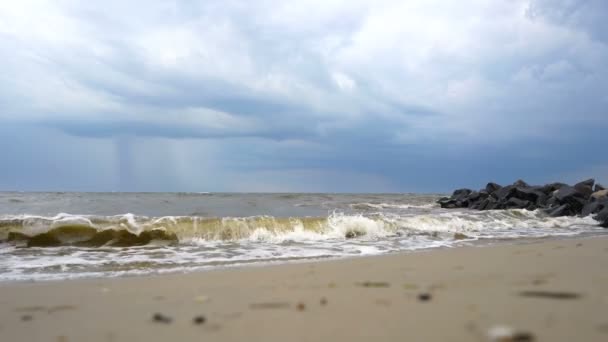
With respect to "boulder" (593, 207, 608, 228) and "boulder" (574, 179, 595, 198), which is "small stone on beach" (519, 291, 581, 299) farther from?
"boulder" (574, 179, 595, 198)

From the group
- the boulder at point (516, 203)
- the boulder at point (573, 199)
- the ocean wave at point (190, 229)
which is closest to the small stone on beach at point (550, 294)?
the ocean wave at point (190, 229)

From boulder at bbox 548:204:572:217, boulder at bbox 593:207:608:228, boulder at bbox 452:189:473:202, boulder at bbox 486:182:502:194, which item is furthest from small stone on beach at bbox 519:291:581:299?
boulder at bbox 452:189:473:202

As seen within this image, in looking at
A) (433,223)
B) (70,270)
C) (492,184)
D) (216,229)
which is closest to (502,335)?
(70,270)

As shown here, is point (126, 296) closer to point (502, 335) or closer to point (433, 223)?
point (502, 335)

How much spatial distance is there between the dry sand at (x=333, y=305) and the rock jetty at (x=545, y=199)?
1176 centimetres

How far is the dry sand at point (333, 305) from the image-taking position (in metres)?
2.11

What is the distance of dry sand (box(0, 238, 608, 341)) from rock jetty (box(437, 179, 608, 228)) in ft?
38.6

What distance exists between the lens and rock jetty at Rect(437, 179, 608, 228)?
617 inches

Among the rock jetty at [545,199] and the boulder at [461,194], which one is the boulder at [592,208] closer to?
the rock jetty at [545,199]

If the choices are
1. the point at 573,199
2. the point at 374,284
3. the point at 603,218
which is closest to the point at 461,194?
the point at 573,199

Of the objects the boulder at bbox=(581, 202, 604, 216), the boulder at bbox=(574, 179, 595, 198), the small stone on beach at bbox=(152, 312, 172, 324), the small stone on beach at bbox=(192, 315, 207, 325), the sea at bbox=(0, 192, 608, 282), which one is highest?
the boulder at bbox=(574, 179, 595, 198)

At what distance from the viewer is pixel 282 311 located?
2600 mm

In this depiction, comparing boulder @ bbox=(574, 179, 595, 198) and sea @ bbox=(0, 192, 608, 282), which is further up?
boulder @ bbox=(574, 179, 595, 198)

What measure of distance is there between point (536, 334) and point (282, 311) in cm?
142
